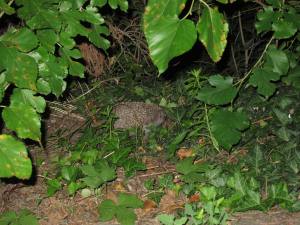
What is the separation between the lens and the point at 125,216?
8.21 feet

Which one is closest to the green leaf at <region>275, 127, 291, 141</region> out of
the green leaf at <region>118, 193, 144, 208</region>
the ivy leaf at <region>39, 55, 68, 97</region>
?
the green leaf at <region>118, 193, 144, 208</region>

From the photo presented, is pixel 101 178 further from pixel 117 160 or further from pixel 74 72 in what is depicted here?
pixel 74 72

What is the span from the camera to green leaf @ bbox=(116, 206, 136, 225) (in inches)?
97.3

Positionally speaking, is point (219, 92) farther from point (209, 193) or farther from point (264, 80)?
point (209, 193)

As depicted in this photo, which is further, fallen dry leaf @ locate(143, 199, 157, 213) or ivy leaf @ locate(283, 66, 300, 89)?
ivy leaf @ locate(283, 66, 300, 89)

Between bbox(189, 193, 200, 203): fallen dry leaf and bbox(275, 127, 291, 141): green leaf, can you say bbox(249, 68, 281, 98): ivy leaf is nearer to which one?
bbox(275, 127, 291, 141): green leaf

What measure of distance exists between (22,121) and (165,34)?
56 cm

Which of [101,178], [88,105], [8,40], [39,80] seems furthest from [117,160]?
[8,40]

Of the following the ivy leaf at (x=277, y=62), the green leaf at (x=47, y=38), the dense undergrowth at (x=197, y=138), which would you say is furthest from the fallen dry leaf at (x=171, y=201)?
the green leaf at (x=47, y=38)

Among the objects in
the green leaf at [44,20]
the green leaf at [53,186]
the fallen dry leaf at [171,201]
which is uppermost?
the green leaf at [44,20]

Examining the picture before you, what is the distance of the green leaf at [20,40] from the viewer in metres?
1.31

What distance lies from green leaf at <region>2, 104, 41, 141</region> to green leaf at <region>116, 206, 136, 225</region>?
1369mm

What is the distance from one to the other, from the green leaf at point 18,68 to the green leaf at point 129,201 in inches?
58.6

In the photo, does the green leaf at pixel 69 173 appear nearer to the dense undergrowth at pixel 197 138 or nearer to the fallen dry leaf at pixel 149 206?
the dense undergrowth at pixel 197 138
